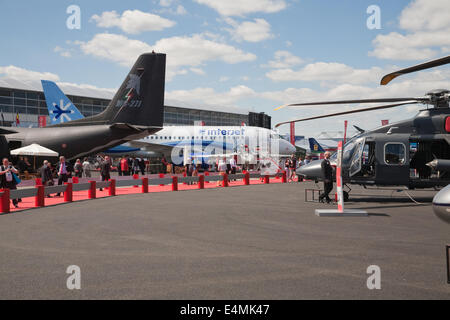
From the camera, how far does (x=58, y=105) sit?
3731 centimetres

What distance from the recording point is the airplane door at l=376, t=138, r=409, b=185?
14758mm

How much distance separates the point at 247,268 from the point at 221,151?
116 feet

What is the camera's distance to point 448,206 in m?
5.95

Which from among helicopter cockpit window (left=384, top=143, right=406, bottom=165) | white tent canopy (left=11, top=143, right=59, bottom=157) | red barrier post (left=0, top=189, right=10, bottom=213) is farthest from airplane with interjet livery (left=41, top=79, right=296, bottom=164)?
red barrier post (left=0, top=189, right=10, bottom=213)

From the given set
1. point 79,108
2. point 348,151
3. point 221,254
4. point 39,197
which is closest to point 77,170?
point 39,197

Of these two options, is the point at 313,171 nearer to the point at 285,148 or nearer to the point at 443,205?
the point at 443,205

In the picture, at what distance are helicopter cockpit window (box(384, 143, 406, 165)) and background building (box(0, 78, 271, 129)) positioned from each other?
4126 cm

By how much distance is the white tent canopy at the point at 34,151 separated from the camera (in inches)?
882

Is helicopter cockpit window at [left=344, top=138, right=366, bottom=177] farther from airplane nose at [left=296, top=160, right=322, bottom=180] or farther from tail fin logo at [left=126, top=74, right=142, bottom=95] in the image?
tail fin logo at [left=126, top=74, right=142, bottom=95]

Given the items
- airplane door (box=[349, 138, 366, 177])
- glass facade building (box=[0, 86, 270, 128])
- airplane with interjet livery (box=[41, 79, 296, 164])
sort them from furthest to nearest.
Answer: glass facade building (box=[0, 86, 270, 128])
airplane with interjet livery (box=[41, 79, 296, 164])
airplane door (box=[349, 138, 366, 177])

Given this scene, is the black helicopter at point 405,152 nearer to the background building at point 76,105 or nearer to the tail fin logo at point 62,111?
the tail fin logo at point 62,111
